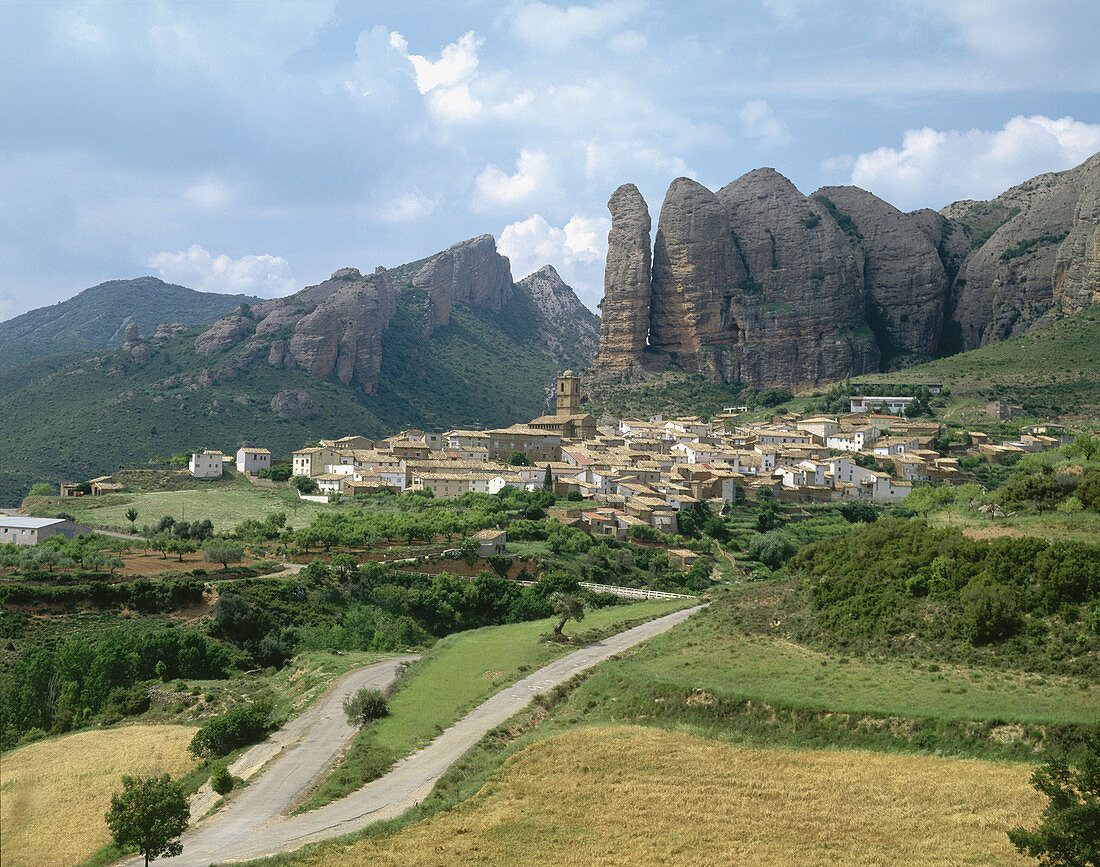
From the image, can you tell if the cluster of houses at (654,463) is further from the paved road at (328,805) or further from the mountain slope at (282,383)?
the paved road at (328,805)

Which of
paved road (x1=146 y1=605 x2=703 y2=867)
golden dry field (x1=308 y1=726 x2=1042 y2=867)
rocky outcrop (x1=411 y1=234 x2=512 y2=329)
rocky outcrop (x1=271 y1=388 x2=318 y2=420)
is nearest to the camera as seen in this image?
golden dry field (x1=308 y1=726 x2=1042 y2=867)

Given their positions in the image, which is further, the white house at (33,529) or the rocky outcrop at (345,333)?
the rocky outcrop at (345,333)

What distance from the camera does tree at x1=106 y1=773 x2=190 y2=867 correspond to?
12.6 m

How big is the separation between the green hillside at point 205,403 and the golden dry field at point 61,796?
222ft

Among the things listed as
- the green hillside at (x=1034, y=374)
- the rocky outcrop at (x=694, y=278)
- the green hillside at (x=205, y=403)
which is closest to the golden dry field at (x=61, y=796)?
the green hillside at (x=205, y=403)

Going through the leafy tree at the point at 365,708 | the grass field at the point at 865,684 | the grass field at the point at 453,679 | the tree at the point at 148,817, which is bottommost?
the grass field at the point at 453,679

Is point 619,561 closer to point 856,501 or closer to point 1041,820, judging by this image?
point 856,501

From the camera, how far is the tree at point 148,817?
1255cm

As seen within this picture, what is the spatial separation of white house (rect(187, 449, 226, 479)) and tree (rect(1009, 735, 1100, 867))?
68.8 m

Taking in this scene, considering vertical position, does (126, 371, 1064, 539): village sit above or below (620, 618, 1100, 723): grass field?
above

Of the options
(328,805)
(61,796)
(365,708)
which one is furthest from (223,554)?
(61,796)

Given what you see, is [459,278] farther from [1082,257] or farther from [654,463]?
[654,463]

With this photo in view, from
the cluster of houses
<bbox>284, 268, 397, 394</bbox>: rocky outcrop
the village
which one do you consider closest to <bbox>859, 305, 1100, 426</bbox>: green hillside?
the village

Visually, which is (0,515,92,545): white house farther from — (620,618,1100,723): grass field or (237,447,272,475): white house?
(620,618,1100,723): grass field
